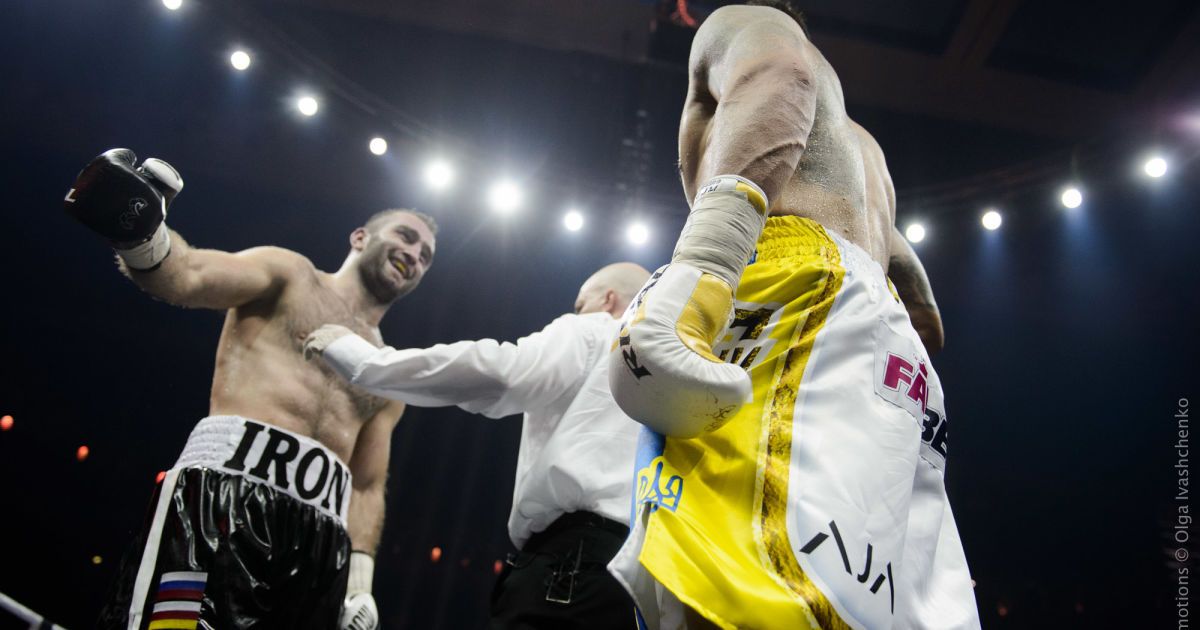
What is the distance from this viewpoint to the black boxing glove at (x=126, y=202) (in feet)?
5.48

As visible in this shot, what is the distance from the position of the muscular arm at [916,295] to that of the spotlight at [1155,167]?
12.1 feet

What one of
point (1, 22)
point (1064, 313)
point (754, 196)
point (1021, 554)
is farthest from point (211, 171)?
point (1021, 554)

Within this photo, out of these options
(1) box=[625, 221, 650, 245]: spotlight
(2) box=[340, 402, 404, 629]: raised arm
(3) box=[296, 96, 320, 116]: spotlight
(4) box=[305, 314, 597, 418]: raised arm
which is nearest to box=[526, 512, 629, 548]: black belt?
(4) box=[305, 314, 597, 418]: raised arm

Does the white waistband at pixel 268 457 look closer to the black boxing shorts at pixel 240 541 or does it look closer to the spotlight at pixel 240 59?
the black boxing shorts at pixel 240 541

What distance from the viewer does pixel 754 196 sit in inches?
29.9

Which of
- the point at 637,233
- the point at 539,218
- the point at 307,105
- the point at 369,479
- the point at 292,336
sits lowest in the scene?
the point at 369,479

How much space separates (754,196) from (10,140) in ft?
17.5

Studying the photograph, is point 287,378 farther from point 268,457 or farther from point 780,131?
point 780,131

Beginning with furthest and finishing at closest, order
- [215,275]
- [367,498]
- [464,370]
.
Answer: [367,498] < [215,275] < [464,370]

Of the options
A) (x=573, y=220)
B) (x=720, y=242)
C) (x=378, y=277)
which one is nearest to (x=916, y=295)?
(x=720, y=242)

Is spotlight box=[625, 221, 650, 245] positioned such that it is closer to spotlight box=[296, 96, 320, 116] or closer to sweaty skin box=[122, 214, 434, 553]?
spotlight box=[296, 96, 320, 116]

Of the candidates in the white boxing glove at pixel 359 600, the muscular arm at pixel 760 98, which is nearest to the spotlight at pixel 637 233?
the white boxing glove at pixel 359 600

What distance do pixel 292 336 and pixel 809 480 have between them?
1990 mm

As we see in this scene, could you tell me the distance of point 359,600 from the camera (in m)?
2.12
